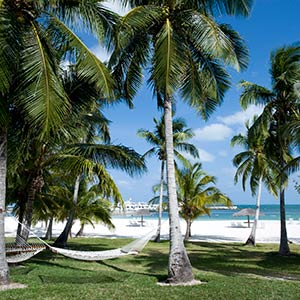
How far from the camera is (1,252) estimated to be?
578cm

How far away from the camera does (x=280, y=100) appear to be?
11719 mm

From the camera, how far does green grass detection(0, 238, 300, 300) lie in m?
5.32

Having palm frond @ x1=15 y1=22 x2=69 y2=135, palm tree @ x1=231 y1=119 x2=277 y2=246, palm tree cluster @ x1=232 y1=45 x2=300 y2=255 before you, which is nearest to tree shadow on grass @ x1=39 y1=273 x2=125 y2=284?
palm frond @ x1=15 y1=22 x2=69 y2=135

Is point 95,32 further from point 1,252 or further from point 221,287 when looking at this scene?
point 221,287

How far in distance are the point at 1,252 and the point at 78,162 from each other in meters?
2.70

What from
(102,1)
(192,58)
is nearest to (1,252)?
(102,1)

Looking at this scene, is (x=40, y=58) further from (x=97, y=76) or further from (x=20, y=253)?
(x=20, y=253)

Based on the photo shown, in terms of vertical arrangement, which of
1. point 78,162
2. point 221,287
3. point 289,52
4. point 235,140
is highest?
point 289,52

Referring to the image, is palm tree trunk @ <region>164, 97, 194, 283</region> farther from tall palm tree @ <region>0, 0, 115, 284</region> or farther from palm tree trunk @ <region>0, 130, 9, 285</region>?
palm tree trunk @ <region>0, 130, 9, 285</region>

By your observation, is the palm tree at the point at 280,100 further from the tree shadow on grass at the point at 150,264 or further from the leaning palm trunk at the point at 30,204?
the leaning palm trunk at the point at 30,204

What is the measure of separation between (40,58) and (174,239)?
364cm

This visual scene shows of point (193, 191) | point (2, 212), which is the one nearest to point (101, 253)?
point (2, 212)

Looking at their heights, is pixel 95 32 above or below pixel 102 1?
below

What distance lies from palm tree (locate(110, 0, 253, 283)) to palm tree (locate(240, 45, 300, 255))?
14.0ft
